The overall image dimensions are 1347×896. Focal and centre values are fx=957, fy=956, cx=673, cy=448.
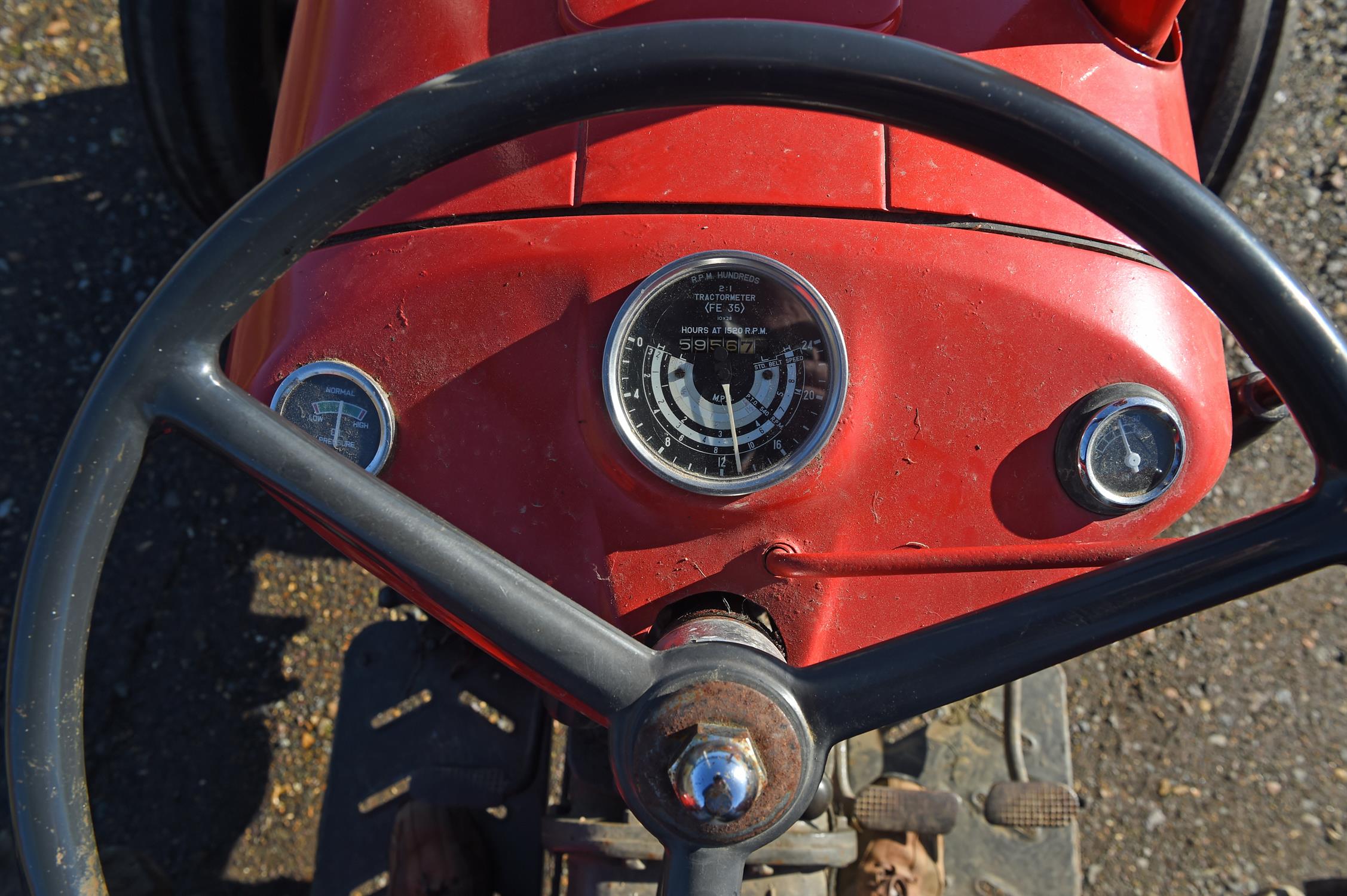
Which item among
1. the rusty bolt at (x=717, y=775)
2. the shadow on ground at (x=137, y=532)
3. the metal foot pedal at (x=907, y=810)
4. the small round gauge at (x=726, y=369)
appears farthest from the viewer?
the shadow on ground at (x=137, y=532)

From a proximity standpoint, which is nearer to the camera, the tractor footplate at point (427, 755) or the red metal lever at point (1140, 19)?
the red metal lever at point (1140, 19)

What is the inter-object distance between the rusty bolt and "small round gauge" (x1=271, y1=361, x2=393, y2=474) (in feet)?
1.81

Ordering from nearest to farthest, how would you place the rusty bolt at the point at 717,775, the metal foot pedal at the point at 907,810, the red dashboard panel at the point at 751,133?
the rusty bolt at the point at 717,775, the red dashboard panel at the point at 751,133, the metal foot pedal at the point at 907,810

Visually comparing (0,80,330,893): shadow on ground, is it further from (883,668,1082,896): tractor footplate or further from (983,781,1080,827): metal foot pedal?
(983,781,1080,827): metal foot pedal

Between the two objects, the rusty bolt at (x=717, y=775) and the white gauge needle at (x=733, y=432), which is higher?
the white gauge needle at (x=733, y=432)

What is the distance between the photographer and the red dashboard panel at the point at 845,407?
1099 mm

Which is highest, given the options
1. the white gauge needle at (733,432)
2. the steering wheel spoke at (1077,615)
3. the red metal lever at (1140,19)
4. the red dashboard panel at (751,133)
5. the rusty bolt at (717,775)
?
the red metal lever at (1140,19)

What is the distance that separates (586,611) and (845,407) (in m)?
0.44

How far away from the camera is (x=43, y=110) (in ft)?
8.18

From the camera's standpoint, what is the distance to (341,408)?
112cm

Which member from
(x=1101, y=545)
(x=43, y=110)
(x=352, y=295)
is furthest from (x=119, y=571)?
(x=1101, y=545)

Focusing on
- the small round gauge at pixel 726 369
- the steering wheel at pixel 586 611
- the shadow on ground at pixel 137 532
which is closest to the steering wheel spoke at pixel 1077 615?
the steering wheel at pixel 586 611

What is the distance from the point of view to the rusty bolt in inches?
28.0

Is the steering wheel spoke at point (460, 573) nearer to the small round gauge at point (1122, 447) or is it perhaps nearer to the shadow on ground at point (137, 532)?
the small round gauge at point (1122, 447)
